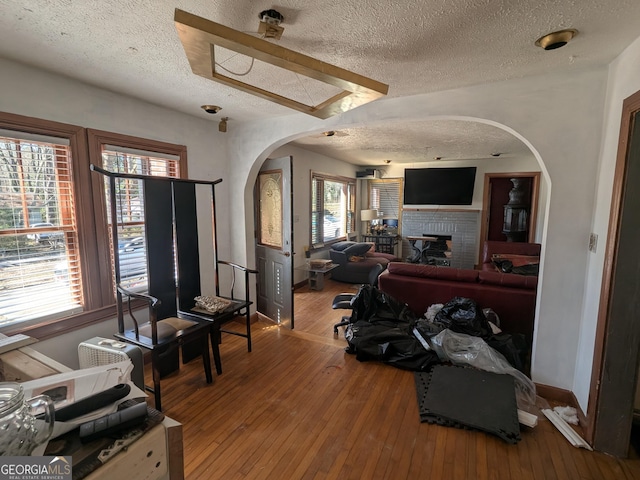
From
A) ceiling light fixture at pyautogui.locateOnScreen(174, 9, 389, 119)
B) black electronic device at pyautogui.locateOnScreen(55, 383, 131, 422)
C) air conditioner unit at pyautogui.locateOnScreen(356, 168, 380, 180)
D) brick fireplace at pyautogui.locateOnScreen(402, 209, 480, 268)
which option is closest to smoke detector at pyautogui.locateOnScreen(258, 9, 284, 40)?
ceiling light fixture at pyautogui.locateOnScreen(174, 9, 389, 119)

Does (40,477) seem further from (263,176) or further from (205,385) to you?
(263,176)

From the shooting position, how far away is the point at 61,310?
2.20 metres

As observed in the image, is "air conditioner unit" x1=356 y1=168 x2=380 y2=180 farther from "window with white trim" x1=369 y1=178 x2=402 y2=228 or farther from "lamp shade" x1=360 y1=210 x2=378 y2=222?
"lamp shade" x1=360 y1=210 x2=378 y2=222

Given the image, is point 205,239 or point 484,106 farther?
point 205,239

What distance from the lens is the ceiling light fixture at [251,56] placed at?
1062mm

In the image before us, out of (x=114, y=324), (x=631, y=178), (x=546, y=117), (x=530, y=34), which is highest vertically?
(x=530, y=34)

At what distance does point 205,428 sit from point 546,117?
302 centimetres

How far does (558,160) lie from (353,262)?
11.7ft

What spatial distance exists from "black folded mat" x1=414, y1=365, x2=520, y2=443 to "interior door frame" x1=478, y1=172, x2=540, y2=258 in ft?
14.9

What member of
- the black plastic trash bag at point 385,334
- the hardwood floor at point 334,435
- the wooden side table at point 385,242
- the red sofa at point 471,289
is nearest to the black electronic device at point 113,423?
the hardwood floor at point 334,435

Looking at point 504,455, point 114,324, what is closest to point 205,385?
point 114,324

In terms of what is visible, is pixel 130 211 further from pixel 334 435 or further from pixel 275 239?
pixel 334 435

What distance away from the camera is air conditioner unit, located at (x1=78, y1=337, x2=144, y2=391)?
76.5 inches

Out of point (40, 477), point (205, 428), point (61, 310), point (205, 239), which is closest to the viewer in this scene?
point (40, 477)
